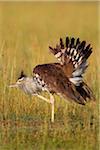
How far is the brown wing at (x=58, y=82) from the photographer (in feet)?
26.0

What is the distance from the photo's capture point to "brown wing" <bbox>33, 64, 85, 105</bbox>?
7.91 meters

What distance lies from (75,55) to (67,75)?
0.80 ft

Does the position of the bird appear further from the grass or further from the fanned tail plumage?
the grass

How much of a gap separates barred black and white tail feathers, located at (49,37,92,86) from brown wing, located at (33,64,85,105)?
4.6 inches

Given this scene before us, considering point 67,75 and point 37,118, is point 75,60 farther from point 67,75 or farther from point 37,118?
point 37,118

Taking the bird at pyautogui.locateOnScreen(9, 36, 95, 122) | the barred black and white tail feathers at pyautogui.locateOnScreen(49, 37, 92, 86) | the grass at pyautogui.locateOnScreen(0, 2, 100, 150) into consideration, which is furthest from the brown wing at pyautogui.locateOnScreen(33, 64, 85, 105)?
the grass at pyautogui.locateOnScreen(0, 2, 100, 150)

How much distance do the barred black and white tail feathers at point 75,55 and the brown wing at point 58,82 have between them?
0.12 meters

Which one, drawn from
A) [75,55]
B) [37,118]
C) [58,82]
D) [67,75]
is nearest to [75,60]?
[75,55]

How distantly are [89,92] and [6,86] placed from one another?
103cm

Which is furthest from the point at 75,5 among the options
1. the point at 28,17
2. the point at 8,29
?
the point at 8,29

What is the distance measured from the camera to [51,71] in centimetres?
805

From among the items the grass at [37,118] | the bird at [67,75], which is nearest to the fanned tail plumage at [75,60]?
the bird at [67,75]

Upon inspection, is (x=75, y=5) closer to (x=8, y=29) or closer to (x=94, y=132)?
(x=8, y=29)

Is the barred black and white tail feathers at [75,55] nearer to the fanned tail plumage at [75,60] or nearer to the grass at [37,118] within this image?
the fanned tail plumage at [75,60]
